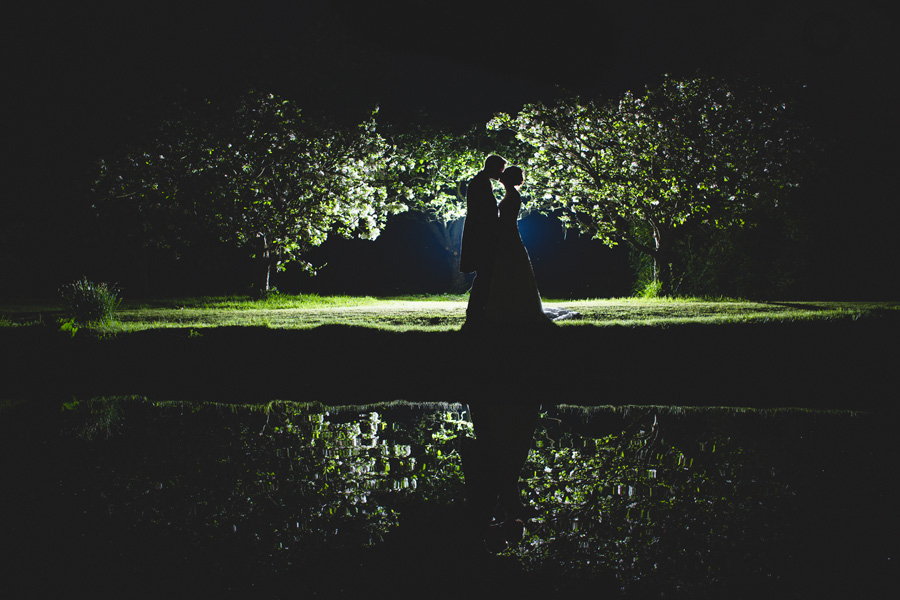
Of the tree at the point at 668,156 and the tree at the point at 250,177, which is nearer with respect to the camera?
the tree at the point at 250,177

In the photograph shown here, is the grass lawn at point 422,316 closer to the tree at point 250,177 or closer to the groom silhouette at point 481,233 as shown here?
the groom silhouette at point 481,233

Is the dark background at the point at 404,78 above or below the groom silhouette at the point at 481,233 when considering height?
above

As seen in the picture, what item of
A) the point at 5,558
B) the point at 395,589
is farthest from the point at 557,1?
the point at 5,558

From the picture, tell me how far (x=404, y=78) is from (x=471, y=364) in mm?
19203

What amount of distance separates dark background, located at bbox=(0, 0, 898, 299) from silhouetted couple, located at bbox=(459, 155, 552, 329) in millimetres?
1425

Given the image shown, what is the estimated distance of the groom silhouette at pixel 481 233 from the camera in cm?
729

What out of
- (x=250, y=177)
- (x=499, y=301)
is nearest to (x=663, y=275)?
(x=499, y=301)

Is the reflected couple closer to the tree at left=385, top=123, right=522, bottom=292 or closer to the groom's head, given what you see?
the groom's head

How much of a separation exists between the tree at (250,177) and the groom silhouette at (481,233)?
7467 mm

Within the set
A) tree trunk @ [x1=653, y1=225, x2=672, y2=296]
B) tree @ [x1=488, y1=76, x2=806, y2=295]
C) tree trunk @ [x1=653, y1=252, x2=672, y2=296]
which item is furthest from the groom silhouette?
tree trunk @ [x1=653, y1=252, x2=672, y2=296]

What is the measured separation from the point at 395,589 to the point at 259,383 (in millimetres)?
5548

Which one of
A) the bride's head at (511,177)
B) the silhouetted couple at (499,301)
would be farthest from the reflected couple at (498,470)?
the bride's head at (511,177)

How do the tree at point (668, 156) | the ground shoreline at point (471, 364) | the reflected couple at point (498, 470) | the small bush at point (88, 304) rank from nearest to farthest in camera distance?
the reflected couple at point (498, 470)
the ground shoreline at point (471, 364)
the small bush at point (88, 304)
the tree at point (668, 156)

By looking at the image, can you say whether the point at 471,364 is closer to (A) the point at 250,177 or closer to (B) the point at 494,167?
(B) the point at 494,167
